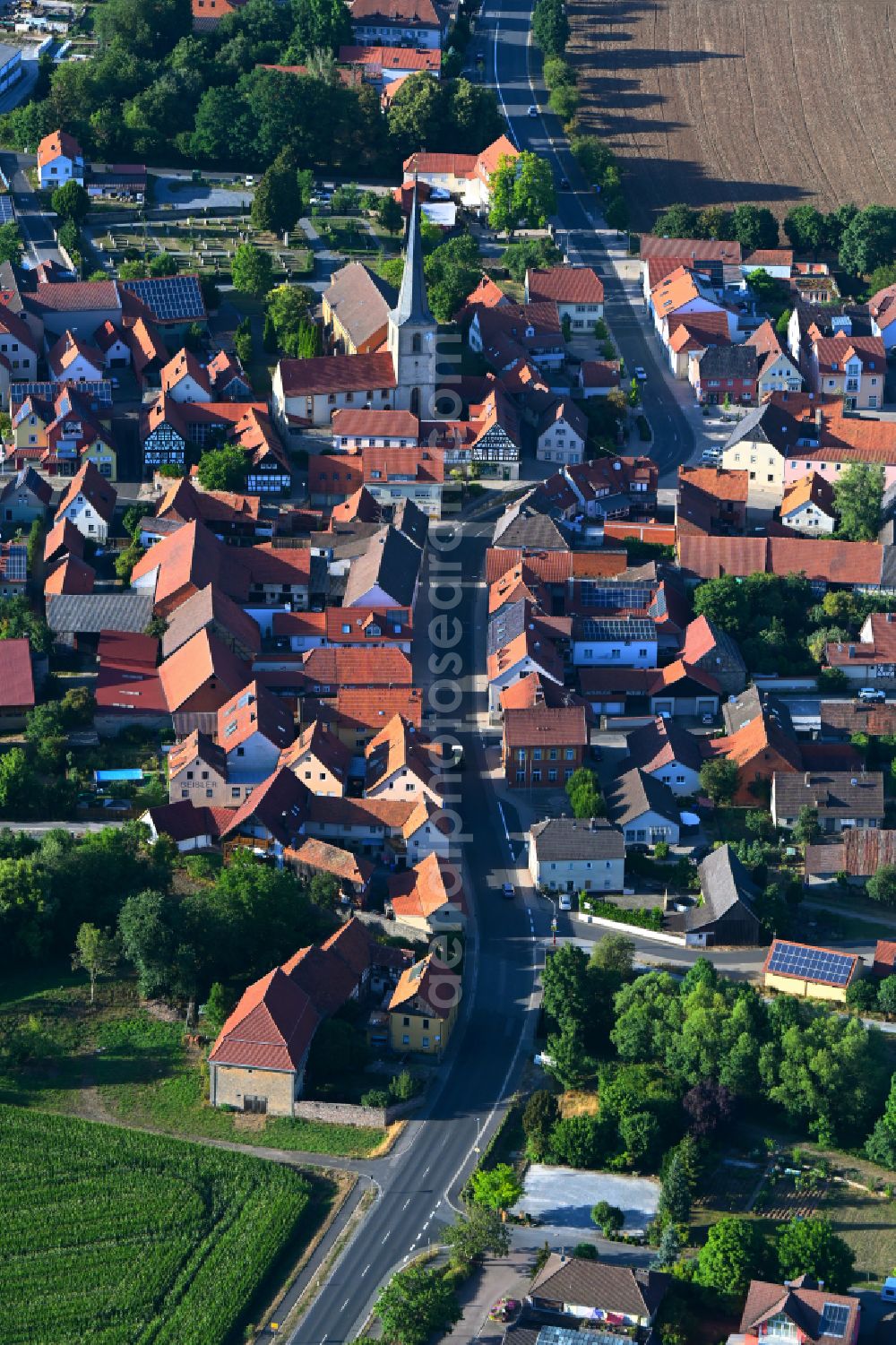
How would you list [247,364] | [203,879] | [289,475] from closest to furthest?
[203,879]
[289,475]
[247,364]

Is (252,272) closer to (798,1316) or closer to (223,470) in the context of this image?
(223,470)

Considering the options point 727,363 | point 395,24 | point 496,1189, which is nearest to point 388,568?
point 727,363

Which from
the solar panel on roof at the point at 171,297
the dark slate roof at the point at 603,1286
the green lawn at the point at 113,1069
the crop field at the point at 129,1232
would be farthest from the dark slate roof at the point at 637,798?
the solar panel on roof at the point at 171,297

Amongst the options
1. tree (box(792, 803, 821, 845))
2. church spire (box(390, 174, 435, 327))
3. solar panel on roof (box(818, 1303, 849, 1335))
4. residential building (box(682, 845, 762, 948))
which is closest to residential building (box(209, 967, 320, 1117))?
residential building (box(682, 845, 762, 948))

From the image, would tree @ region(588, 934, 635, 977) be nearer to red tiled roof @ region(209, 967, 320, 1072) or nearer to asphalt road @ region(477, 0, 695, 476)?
red tiled roof @ region(209, 967, 320, 1072)

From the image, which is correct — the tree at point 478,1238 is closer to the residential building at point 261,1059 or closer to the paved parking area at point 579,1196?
the paved parking area at point 579,1196

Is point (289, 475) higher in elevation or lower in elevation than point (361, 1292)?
higher

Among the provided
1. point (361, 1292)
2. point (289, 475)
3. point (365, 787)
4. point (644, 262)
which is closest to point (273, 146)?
point (644, 262)

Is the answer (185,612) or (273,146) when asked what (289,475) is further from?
(273,146)
